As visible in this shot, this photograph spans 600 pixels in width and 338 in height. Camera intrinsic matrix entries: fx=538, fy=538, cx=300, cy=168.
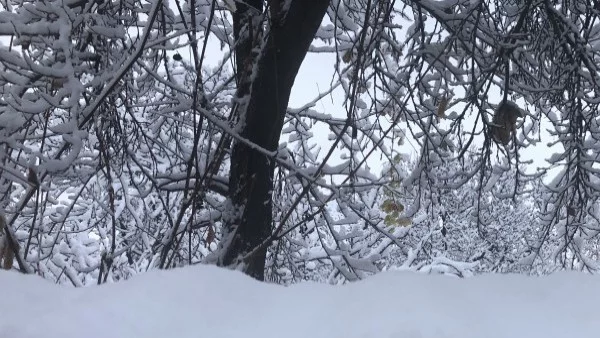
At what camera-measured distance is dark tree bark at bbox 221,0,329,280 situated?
260 centimetres

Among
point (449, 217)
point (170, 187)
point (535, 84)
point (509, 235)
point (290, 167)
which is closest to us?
point (290, 167)

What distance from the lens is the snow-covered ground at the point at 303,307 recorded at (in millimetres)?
1017

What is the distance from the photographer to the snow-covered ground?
1017mm

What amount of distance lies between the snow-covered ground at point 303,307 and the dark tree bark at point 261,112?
4.44 feet

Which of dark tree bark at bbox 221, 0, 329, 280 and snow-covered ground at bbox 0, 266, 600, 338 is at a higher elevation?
dark tree bark at bbox 221, 0, 329, 280

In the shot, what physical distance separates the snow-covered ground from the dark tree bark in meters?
1.35

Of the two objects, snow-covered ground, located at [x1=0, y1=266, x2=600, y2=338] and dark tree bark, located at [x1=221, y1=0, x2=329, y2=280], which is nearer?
snow-covered ground, located at [x1=0, y1=266, x2=600, y2=338]

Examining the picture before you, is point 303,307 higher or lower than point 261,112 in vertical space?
lower

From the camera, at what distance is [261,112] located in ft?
8.91

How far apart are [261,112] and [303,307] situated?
1.71 metres

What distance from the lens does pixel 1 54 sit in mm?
1806

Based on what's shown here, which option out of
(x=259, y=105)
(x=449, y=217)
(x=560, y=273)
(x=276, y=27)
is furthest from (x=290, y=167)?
(x=449, y=217)

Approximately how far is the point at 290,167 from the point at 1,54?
1.22 metres

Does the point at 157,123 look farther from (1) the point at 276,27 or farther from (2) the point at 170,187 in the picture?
(1) the point at 276,27
